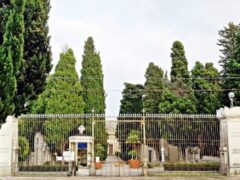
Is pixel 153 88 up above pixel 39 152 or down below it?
above

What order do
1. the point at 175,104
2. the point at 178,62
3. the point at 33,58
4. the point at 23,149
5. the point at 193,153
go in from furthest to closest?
the point at 178,62 < the point at 175,104 < the point at 193,153 < the point at 23,149 < the point at 33,58

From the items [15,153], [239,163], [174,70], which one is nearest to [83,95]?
[174,70]

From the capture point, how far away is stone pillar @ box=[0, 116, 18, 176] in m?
12.8

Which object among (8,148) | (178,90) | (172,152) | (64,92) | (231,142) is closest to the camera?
(8,148)

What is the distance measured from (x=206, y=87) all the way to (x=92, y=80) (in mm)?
8726

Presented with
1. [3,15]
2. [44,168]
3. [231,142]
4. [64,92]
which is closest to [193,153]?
[231,142]

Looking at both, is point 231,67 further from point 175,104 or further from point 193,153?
point 193,153

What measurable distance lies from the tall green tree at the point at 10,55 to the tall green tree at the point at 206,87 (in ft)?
48.8

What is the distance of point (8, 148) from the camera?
12977 mm

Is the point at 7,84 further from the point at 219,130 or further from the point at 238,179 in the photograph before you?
the point at 219,130

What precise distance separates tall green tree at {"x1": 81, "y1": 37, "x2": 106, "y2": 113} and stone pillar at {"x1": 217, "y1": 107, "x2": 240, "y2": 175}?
1281cm

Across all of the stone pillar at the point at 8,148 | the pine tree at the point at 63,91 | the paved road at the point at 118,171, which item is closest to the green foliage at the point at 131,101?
the pine tree at the point at 63,91

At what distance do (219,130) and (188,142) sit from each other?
1.59 metres

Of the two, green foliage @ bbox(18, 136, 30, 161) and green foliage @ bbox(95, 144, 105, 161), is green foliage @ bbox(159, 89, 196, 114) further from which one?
green foliage @ bbox(18, 136, 30, 161)
